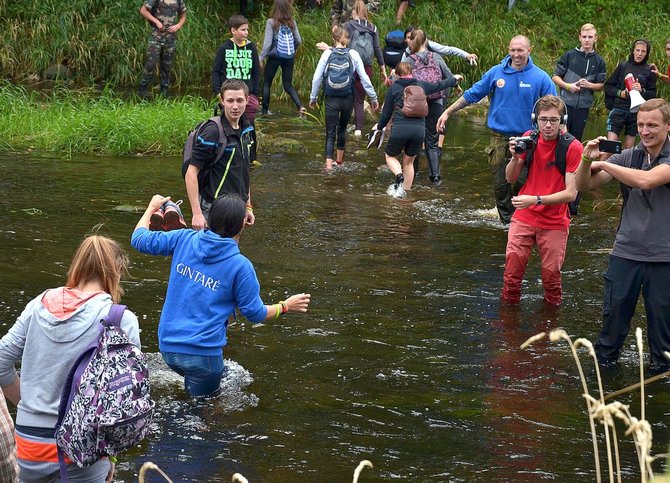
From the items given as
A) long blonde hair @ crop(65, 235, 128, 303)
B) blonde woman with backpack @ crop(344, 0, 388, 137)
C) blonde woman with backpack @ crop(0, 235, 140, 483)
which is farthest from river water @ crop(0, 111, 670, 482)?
blonde woman with backpack @ crop(344, 0, 388, 137)

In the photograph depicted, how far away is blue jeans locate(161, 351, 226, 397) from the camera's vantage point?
614 cm

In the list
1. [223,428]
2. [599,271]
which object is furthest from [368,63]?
[223,428]

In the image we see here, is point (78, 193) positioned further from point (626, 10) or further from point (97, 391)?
point (626, 10)

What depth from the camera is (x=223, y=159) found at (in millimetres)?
7961

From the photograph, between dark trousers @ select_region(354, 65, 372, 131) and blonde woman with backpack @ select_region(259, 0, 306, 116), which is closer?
dark trousers @ select_region(354, 65, 372, 131)

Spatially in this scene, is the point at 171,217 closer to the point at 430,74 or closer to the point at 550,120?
the point at 550,120

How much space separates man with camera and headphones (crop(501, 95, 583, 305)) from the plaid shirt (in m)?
5.08

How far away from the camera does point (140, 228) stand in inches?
236

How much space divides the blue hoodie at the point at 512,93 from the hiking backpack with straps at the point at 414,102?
1.77m

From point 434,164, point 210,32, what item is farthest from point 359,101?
point 210,32

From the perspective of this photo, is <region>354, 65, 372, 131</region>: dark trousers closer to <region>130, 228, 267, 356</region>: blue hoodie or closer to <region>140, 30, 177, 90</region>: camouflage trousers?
<region>140, 30, 177, 90</region>: camouflage trousers

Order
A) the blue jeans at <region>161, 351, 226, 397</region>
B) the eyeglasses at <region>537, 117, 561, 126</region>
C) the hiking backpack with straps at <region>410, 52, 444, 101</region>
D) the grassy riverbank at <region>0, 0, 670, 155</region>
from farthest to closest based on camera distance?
1. the grassy riverbank at <region>0, 0, 670, 155</region>
2. the hiking backpack with straps at <region>410, 52, 444, 101</region>
3. the eyeglasses at <region>537, 117, 561, 126</region>
4. the blue jeans at <region>161, 351, 226, 397</region>

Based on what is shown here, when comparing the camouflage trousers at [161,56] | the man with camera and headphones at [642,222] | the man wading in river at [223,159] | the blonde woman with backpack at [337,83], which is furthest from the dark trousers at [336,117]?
the man with camera and headphones at [642,222]

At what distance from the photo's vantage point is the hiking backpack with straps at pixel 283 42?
56.6 ft
